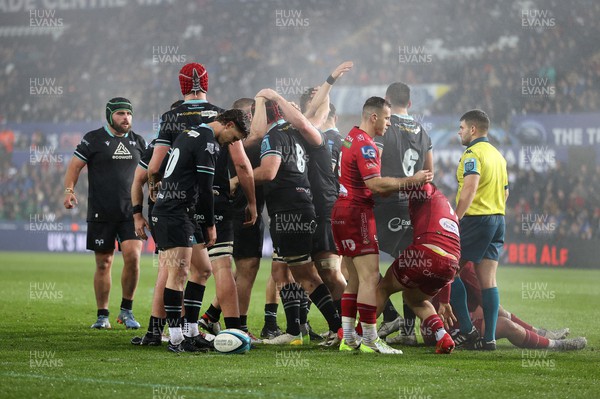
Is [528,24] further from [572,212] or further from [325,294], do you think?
[325,294]

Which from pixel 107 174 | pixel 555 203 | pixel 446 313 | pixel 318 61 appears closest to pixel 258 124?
pixel 107 174

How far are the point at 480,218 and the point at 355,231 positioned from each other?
148 centimetres

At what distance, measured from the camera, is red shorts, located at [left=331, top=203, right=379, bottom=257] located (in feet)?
25.8

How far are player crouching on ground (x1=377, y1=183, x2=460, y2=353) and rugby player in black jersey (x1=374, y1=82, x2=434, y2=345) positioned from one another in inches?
32.6

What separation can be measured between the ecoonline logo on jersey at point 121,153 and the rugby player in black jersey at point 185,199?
2975mm

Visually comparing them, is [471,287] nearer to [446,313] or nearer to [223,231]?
[446,313]

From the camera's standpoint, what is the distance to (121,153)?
35.2 feet

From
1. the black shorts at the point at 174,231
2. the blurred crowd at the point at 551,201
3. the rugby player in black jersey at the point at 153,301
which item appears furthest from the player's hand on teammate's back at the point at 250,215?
the blurred crowd at the point at 551,201

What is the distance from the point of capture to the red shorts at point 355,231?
7.86 m

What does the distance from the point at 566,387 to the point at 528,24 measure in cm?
2289

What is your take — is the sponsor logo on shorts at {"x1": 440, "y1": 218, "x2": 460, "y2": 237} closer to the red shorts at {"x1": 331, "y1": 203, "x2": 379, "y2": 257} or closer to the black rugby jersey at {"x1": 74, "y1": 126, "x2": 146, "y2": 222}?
the red shorts at {"x1": 331, "y1": 203, "x2": 379, "y2": 257}

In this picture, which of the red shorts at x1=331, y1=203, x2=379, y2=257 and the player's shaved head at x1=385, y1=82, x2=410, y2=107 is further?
the player's shaved head at x1=385, y1=82, x2=410, y2=107

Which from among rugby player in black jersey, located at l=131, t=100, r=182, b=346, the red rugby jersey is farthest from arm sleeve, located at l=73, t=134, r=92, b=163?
A: the red rugby jersey

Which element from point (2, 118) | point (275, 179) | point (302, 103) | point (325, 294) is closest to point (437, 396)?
point (325, 294)
